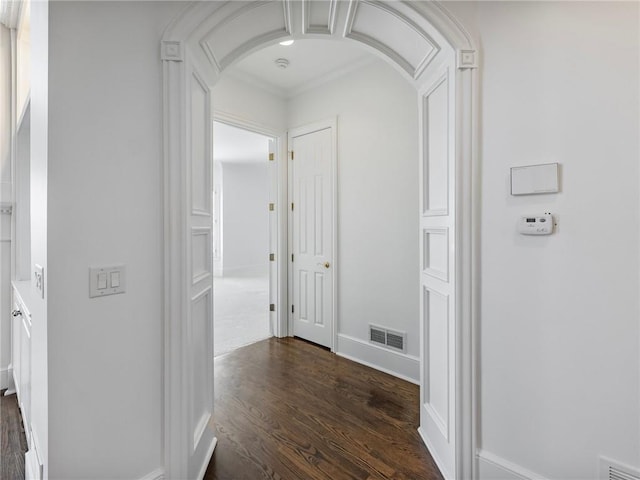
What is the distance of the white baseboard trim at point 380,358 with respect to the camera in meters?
2.59

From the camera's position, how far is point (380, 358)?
2809mm

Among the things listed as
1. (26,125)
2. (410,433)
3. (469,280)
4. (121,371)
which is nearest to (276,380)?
(410,433)

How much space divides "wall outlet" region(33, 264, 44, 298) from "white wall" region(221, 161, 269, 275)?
7.34 meters

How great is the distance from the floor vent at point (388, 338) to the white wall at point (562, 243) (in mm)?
1224

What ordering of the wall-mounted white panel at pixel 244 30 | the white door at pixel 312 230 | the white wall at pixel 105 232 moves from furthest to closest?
the white door at pixel 312 230, the wall-mounted white panel at pixel 244 30, the white wall at pixel 105 232

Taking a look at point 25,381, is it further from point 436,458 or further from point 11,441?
point 436,458

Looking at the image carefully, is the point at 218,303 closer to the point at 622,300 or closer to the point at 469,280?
the point at 469,280

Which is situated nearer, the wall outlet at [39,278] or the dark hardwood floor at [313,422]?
the wall outlet at [39,278]

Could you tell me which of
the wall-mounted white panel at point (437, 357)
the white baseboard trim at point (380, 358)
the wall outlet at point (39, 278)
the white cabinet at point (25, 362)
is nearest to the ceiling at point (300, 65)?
the wall-mounted white panel at point (437, 357)

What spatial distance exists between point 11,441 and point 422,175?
9.70 feet

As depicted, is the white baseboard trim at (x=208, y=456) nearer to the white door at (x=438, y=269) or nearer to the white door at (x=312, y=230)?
the white door at (x=438, y=269)

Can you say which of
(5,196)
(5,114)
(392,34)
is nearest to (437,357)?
(392,34)

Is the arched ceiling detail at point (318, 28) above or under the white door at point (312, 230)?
above

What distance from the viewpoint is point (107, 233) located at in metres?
1.20
